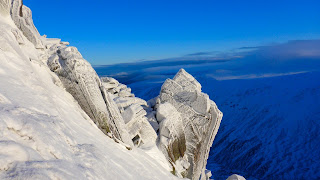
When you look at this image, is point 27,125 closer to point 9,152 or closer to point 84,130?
point 9,152

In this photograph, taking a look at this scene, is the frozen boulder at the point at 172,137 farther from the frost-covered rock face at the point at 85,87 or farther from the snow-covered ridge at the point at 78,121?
the frost-covered rock face at the point at 85,87

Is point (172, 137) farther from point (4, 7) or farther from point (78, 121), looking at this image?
point (4, 7)

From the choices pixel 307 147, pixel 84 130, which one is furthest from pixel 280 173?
pixel 84 130

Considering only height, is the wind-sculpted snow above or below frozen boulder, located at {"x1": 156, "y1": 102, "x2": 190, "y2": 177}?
above

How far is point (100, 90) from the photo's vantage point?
15539 millimetres

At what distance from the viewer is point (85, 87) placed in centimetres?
1433

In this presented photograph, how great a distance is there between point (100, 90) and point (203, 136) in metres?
14.6

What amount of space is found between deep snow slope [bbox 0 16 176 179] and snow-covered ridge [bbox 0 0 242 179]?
0.03 metres

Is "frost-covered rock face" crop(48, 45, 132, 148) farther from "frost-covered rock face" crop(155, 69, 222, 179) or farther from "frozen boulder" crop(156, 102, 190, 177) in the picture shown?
"frost-covered rock face" crop(155, 69, 222, 179)

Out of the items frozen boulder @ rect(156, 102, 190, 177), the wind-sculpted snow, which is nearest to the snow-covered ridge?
the wind-sculpted snow

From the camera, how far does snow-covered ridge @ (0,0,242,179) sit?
5.95m

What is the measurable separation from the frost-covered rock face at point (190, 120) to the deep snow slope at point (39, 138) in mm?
10719

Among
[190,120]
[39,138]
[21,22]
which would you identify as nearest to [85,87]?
[21,22]

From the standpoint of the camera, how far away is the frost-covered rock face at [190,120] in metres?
22.3
